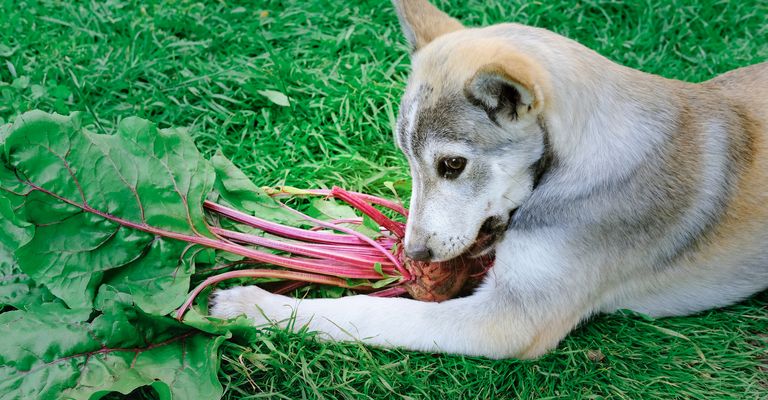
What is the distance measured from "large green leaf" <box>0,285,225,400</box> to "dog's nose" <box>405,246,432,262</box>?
100 centimetres

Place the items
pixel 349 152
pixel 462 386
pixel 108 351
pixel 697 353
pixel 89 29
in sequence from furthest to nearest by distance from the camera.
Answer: pixel 89 29
pixel 349 152
pixel 697 353
pixel 462 386
pixel 108 351

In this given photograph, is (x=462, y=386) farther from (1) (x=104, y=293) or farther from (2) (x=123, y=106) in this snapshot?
(2) (x=123, y=106)

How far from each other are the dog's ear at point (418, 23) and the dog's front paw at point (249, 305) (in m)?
1.58

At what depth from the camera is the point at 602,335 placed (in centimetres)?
404

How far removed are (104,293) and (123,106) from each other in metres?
2.04

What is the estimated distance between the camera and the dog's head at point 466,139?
3305 mm

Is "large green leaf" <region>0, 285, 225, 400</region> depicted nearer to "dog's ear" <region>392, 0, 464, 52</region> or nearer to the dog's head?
the dog's head

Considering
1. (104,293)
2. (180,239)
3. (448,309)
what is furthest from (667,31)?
(104,293)

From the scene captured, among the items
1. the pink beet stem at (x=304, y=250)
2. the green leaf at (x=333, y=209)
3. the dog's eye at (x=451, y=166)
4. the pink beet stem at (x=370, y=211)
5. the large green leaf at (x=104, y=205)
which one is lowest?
the green leaf at (x=333, y=209)

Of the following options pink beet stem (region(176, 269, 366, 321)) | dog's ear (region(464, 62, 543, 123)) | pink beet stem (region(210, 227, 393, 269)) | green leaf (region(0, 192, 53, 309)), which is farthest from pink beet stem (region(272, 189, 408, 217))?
green leaf (region(0, 192, 53, 309))

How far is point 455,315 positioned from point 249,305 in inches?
43.1

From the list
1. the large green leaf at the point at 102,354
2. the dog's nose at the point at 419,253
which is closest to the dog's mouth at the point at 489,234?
the dog's nose at the point at 419,253

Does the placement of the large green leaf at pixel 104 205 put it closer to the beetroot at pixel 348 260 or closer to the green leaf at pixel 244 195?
the beetroot at pixel 348 260

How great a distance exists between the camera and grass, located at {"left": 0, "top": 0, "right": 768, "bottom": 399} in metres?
3.75
